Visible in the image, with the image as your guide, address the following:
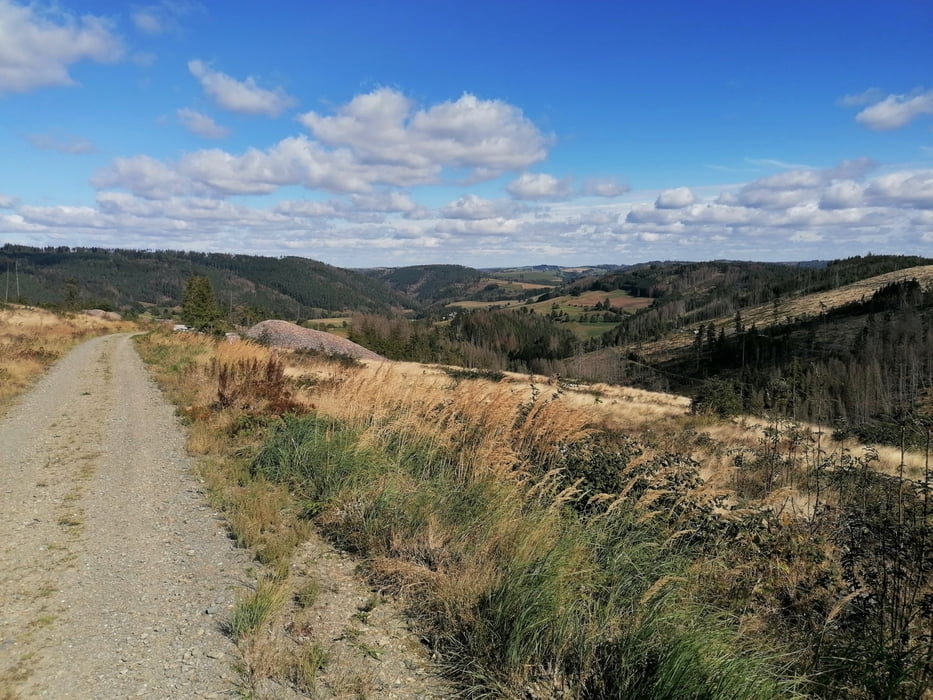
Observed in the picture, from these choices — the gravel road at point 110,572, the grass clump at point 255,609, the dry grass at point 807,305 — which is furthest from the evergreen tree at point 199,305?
the dry grass at point 807,305

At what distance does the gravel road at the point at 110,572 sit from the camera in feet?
10.4

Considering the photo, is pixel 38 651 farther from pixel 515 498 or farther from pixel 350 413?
pixel 350 413

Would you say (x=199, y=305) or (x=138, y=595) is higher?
(x=199, y=305)

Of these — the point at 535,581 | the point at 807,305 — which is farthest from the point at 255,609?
the point at 807,305

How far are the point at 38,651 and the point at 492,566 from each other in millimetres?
3193

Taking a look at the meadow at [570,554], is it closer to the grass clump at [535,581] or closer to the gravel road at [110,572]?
the grass clump at [535,581]

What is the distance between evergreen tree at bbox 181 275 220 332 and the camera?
4856cm

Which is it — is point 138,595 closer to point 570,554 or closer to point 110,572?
point 110,572

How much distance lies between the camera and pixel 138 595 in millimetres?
4043

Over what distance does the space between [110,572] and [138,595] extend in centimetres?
58

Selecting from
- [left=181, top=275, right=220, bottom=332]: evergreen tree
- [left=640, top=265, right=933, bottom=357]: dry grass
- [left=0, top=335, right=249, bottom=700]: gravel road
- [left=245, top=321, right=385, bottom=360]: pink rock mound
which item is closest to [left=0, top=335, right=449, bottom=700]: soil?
[left=0, top=335, right=249, bottom=700]: gravel road

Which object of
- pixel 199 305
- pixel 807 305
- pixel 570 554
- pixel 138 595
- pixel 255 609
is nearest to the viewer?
pixel 255 609

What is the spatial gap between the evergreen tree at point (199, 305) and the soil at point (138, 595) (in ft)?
148

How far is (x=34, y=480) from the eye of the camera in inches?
262
